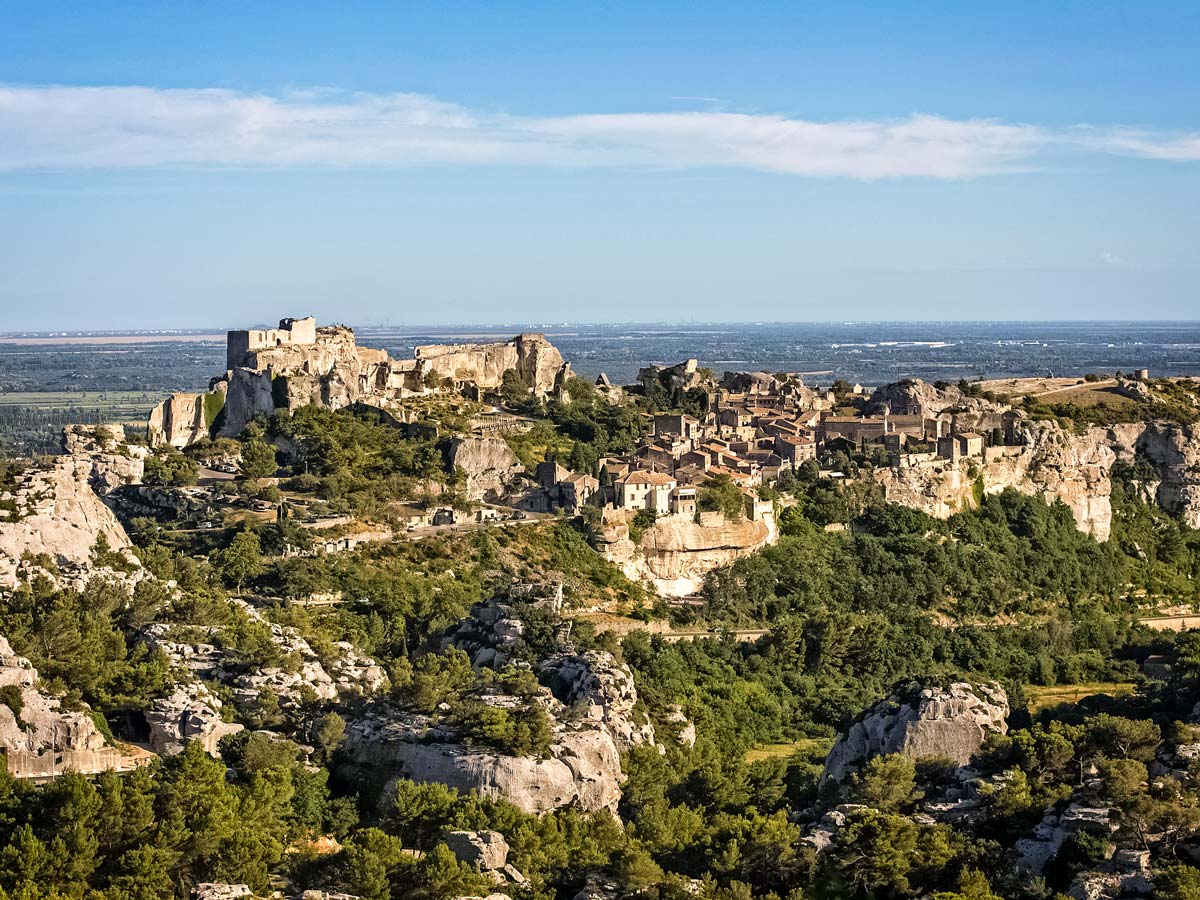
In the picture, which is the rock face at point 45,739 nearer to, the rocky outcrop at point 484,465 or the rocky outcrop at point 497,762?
the rocky outcrop at point 497,762

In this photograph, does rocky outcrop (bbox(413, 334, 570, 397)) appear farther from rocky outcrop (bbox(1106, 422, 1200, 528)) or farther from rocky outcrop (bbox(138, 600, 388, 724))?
rocky outcrop (bbox(138, 600, 388, 724))

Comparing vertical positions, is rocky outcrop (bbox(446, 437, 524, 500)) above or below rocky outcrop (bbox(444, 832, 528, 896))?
above

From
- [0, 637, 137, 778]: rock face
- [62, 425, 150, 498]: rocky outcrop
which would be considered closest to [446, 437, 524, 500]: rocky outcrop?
[62, 425, 150, 498]: rocky outcrop

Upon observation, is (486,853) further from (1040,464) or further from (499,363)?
(499,363)

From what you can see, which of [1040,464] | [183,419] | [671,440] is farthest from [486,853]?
[1040,464]

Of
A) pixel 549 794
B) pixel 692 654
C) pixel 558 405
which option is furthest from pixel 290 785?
pixel 558 405
